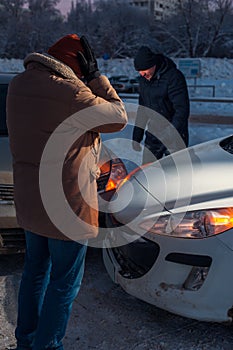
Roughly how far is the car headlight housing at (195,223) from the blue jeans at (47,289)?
549 millimetres

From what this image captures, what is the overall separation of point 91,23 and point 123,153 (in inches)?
2700

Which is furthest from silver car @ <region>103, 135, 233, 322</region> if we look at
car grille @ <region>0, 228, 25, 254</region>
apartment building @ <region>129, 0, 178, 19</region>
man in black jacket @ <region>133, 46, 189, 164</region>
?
apartment building @ <region>129, 0, 178, 19</region>

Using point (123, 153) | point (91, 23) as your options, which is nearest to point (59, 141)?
point (123, 153)

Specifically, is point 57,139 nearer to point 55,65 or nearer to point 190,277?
point 55,65

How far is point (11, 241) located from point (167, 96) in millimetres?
2339

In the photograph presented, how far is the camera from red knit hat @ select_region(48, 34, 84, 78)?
7.35ft

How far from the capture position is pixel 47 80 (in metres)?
2.14

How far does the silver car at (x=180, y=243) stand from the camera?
260 centimetres

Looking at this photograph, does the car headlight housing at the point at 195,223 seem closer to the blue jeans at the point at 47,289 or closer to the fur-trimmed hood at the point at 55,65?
the blue jeans at the point at 47,289

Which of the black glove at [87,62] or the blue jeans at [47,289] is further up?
the black glove at [87,62]

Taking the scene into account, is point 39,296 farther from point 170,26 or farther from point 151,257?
point 170,26

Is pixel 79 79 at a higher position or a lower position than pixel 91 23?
higher

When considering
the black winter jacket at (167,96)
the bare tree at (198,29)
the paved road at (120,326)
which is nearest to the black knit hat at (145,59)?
the black winter jacket at (167,96)

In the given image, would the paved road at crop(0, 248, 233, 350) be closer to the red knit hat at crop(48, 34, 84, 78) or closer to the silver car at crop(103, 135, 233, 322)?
the silver car at crop(103, 135, 233, 322)
